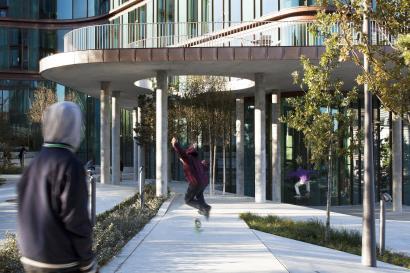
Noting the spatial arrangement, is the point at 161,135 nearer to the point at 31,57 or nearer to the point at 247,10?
the point at 247,10

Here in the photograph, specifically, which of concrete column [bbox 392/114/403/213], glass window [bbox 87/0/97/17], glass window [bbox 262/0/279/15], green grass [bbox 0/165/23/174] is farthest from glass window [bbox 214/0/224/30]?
glass window [bbox 87/0/97/17]

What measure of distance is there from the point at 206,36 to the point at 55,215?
2034cm

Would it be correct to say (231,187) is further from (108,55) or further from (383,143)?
(108,55)

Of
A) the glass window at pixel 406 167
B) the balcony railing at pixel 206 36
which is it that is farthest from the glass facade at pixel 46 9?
the glass window at pixel 406 167

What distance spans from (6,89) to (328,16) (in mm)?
45197

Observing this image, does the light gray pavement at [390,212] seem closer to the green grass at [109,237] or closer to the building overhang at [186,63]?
the building overhang at [186,63]

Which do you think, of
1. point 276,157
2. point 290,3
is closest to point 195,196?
point 276,157

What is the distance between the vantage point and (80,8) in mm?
47938

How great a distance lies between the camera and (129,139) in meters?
44.9

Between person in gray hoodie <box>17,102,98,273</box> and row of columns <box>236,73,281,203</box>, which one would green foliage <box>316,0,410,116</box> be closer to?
person in gray hoodie <box>17,102,98,273</box>

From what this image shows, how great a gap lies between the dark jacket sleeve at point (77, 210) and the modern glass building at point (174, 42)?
7.60 metres

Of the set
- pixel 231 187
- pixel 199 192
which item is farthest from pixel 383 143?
pixel 199 192

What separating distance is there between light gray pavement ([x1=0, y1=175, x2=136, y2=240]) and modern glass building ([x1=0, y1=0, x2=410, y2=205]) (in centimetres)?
628

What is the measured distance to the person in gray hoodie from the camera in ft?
10.4
